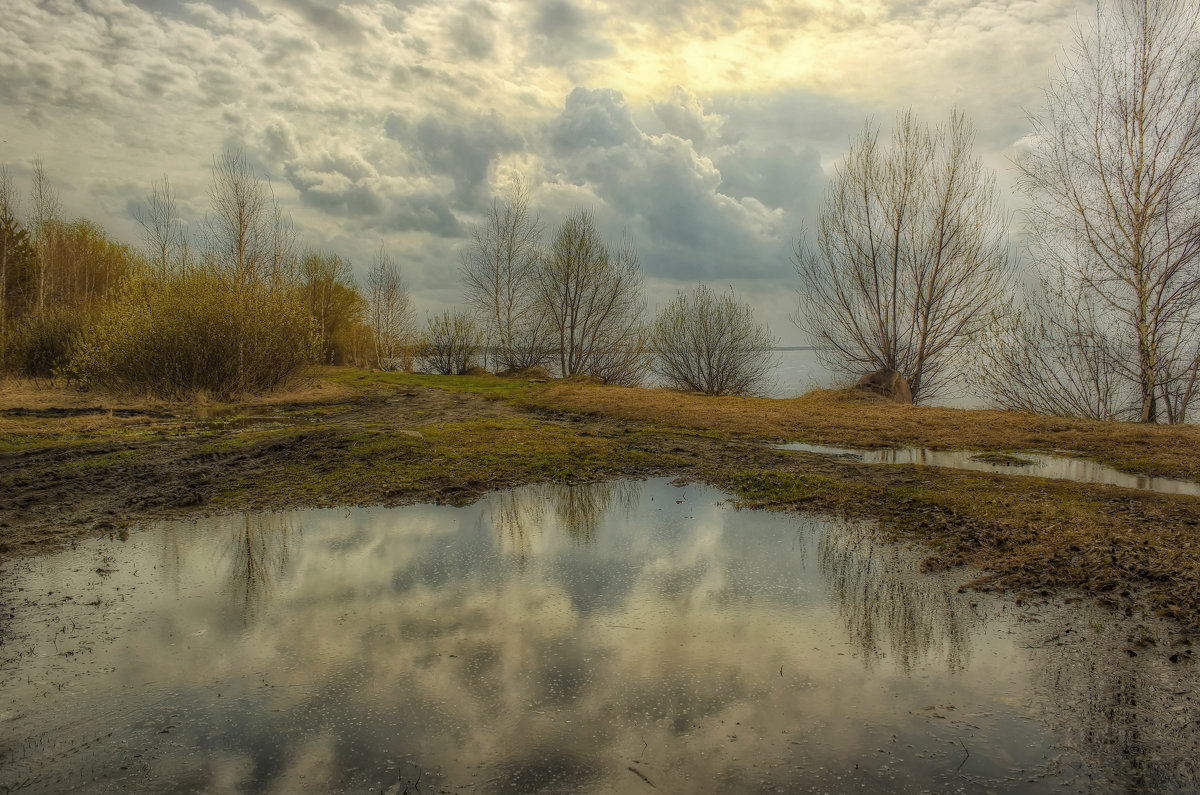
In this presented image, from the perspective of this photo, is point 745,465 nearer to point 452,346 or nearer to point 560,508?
point 560,508

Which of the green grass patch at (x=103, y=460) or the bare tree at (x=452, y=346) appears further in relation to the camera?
the bare tree at (x=452, y=346)

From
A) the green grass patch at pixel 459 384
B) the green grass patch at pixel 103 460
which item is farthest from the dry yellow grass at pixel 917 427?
the green grass patch at pixel 103 460

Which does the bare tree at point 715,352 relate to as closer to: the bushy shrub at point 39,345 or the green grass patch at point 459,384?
the green grass patch at point 459,384

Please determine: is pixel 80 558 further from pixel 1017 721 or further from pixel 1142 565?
pixel 1142 565

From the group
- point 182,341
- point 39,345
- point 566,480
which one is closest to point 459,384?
point 182,341

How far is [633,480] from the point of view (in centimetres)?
818

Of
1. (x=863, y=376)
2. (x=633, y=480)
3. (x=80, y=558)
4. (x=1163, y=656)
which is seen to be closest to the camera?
(x=1163, y=656)

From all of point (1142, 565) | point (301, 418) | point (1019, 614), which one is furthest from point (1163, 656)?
point (301, 418)

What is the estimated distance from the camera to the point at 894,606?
418 cm

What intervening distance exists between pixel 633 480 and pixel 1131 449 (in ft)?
26.0

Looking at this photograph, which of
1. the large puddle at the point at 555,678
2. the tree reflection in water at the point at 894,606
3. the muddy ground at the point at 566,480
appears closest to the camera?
the large puddle at the point at 555,678

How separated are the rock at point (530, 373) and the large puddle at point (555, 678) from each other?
2523 centimetres

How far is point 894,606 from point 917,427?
9.79m

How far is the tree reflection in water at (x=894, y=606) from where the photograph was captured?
142 inches
